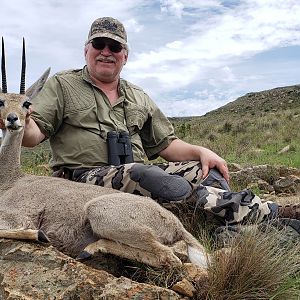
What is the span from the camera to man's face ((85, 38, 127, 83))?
7098mm

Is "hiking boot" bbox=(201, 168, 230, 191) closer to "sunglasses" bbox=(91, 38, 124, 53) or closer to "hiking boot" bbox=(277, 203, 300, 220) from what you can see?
"hiking boot" bbox=(277, 203, 300, 220)

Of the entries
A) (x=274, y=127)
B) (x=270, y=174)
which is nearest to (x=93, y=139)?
(x=270, y=174)

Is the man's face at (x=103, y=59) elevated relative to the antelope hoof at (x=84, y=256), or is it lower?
elevated

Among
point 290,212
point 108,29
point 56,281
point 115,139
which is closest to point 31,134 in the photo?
point 115,139

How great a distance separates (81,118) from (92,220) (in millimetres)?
2366

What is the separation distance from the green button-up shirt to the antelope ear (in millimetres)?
103

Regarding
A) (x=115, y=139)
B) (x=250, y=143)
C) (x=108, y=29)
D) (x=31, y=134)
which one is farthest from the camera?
(x=250, y=143)

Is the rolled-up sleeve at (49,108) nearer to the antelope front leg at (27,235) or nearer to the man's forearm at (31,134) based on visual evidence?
the man's forearm at (31,134)

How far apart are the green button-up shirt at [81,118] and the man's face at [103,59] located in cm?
17

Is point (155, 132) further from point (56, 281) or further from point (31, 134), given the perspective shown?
point (56, 281)

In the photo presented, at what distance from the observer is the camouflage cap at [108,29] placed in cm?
703

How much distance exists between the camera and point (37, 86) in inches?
265

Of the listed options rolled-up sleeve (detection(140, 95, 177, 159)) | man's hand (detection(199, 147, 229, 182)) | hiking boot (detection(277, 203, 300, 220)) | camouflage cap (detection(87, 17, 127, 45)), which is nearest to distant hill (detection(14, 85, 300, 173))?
rolled-up sleeve (detection(140, 95, 177, 159))

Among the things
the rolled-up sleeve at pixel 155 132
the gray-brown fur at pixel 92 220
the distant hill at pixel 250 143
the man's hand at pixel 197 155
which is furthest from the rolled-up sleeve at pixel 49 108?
the distant hill at pixel 250 143
